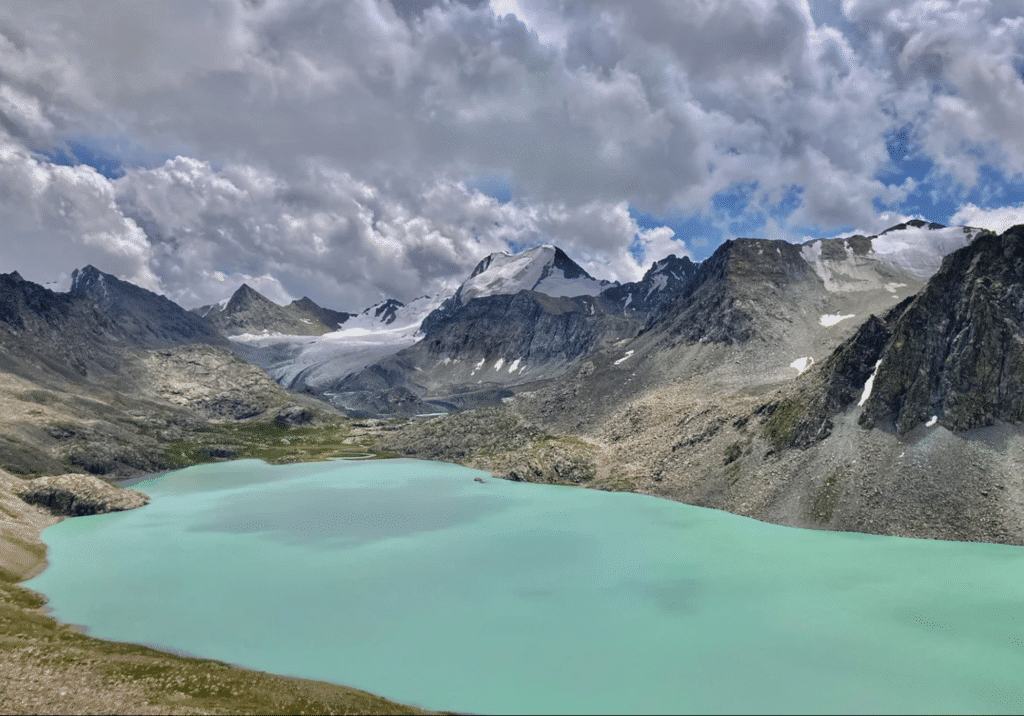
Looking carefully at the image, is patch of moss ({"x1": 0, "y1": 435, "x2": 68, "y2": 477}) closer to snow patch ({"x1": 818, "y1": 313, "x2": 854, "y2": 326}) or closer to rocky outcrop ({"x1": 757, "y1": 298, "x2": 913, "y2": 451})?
rocky outcrop ({"x1": 757, "y1": 298, "x2": 913, "y2": 451})

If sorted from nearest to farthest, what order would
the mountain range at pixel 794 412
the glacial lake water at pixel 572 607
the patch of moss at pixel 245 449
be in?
the glacial lake water at pixel 572 607, the mountain range at pixel 794 412, the patch of moss at pixel 245 449

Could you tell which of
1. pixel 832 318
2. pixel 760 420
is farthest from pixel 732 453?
pixel 832 318

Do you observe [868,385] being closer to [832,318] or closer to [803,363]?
[803,363]

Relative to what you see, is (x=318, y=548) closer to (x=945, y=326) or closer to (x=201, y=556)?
(x=201, y=556)

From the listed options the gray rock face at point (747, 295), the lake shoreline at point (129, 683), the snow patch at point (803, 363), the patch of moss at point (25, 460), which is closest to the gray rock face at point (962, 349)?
the snow patch at point (803, 363)

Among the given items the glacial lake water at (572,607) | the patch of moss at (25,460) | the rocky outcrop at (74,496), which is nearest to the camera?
the glacial lake water at (572,607)

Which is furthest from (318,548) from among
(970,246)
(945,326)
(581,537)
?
(970,246)

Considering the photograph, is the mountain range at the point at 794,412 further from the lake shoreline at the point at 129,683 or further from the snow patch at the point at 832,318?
the lake shoreline at the point at 129,683
